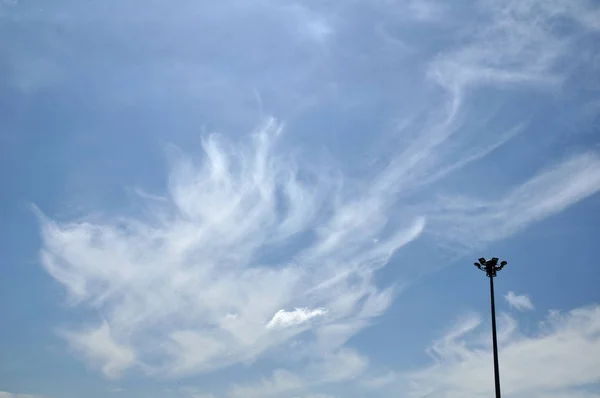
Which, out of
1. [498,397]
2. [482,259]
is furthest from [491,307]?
[498,397]

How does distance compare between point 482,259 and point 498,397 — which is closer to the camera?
point 498,397

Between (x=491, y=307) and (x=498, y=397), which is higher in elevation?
(x=491, y=307)

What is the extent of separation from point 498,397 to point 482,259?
8.62 metres

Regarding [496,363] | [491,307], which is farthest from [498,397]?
Result: [491,307]

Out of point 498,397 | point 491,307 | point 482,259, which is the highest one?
point 482,259

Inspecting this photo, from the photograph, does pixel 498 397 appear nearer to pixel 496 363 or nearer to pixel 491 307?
pixel 496 363

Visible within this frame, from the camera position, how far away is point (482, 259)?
36.7m

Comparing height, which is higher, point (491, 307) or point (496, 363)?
point (491, 307)

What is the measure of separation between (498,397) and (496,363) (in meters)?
2.05

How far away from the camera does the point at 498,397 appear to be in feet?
105

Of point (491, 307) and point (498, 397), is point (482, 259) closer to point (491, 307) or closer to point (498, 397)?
point (491, 307)

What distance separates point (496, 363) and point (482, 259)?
6.62 m

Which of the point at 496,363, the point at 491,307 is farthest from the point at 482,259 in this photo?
the point at 496,363

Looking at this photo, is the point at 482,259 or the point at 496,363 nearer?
the point at 496,363
